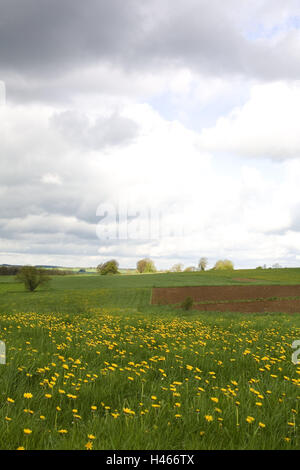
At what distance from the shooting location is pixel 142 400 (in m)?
4.07

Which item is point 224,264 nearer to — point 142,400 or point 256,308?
point 256,308

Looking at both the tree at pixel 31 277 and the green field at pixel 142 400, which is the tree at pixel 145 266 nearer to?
the tree at pixel 31 277

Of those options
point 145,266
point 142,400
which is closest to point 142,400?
point 142,400

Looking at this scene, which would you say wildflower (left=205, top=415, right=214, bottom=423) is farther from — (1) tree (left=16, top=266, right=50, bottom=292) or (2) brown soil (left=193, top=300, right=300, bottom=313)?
(1) tree (left=16, top=266, right=50, bottom=292)

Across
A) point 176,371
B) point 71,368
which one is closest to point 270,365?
point 176,371

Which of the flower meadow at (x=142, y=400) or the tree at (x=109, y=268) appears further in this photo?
the tree at (x=109, y=268)

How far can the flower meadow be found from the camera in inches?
118

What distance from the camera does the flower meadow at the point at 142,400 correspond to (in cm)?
300

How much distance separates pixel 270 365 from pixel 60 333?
521 centimetres

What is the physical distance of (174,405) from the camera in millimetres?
3873

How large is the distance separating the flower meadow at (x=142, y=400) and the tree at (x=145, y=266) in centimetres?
12312

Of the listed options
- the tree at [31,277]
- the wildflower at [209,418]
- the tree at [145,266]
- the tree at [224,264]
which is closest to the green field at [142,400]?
the wildflower at [209,418]

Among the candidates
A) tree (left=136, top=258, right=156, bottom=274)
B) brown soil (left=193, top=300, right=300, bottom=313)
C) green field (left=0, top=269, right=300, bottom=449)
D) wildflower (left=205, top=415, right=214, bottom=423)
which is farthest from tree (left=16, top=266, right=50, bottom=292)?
tree (left=136, top=258, right=156, bottom=274)

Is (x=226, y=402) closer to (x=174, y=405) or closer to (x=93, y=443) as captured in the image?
(x=174, y=405)
